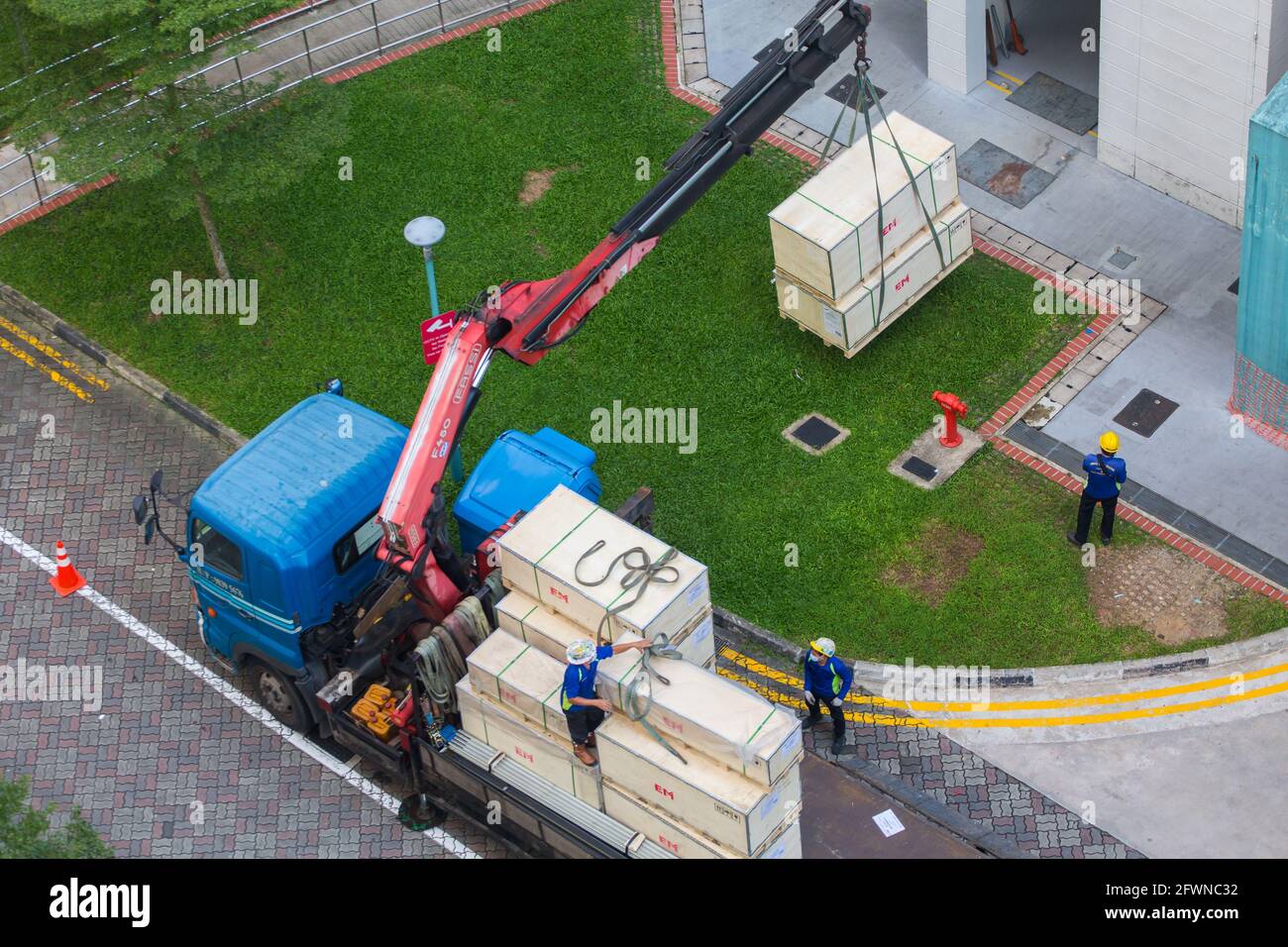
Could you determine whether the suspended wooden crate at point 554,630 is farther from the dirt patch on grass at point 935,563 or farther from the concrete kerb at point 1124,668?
the dirt patch on grass at point 935,563

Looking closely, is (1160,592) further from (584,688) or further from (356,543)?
(356,543)

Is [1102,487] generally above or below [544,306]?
below

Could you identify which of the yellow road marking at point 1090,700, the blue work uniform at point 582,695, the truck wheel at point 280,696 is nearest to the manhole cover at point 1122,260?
the yellow road marking at point 1090,700

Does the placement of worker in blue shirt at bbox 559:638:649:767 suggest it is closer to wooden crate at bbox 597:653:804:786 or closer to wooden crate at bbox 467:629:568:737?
wooden crate at bbox 597:653:804:786

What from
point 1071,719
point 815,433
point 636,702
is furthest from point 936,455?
point 636,702

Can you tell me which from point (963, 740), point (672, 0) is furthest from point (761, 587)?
point (672, 0)
